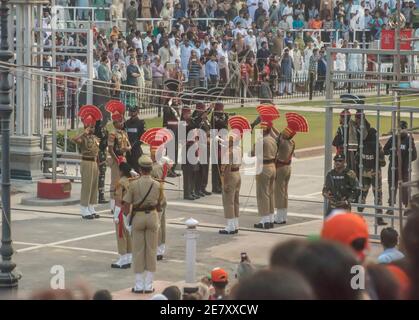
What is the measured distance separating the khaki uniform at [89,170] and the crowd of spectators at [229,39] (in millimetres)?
8614

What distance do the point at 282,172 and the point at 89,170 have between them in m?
3.09

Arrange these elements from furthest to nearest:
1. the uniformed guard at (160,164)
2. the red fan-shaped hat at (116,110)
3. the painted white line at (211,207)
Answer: the painted white line at (211,207)
the red fan-shaped hat at (116,110)
the uniformed guard at (160,164)

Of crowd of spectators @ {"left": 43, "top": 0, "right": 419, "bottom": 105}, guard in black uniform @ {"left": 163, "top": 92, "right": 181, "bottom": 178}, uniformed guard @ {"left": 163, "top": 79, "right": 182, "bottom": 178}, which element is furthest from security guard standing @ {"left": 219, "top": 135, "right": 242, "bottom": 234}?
crowd of spectators @ {"left": 43, "top": 0, "right": 419, "bottom": 105}

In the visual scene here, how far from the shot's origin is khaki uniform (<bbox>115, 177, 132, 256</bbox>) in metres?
15.3

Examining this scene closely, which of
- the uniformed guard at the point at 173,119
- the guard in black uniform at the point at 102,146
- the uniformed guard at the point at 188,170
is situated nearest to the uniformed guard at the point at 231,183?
the guard in black uniform at the point at 102,146

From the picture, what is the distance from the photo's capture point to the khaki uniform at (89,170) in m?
19.6

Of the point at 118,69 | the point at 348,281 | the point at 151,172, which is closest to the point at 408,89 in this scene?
the point at 151,172

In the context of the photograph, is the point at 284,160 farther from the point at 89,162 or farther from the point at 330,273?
the point at 330,273

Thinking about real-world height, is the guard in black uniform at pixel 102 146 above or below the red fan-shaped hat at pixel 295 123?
below

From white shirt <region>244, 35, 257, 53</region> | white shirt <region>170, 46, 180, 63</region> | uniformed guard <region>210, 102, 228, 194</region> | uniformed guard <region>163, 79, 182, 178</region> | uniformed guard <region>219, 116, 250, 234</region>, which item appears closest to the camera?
uniformed guard <region>219, 116, 250, 234</region>

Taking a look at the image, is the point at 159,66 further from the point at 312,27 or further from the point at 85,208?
the point at 85,208

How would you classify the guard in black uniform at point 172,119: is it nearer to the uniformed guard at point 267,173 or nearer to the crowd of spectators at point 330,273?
the uniformed guard at point 267,173

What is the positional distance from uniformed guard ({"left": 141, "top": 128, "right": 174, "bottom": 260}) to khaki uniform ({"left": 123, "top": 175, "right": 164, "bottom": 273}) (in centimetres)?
46

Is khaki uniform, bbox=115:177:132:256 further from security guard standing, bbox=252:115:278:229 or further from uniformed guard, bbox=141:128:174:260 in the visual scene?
security guard standing, bbox=252:115:278:229
